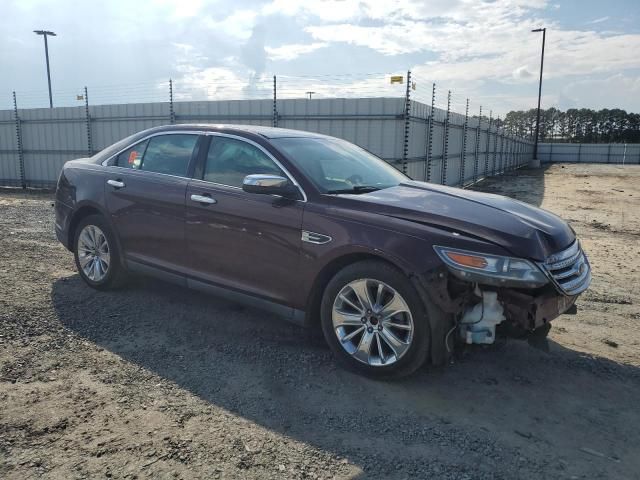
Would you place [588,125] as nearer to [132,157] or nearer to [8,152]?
[8,152]

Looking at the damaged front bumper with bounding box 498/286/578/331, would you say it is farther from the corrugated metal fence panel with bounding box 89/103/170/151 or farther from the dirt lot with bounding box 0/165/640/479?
the corrugated metal fence panel with bounding box 89/103/170/151

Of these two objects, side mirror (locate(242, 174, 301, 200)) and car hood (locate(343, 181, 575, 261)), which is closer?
car hood (locate(343, 181, 575, 261))

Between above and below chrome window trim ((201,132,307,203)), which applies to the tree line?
above

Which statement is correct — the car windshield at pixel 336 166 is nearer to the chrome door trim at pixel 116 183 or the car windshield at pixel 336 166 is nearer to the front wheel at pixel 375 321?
the front wheel at pixel 375 321

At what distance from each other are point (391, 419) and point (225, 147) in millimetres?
2542

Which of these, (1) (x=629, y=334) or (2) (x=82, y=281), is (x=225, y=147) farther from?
(1) (x=629, y=334)

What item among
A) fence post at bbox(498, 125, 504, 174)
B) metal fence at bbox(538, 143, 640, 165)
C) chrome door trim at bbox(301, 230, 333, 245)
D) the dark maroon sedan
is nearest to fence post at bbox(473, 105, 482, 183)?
fence post at bbox(498, 125, 504, 174)

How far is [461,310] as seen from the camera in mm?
3309

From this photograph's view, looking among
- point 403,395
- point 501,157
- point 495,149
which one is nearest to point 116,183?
point 403,395

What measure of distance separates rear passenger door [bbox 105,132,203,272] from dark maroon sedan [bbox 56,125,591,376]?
0.01 m

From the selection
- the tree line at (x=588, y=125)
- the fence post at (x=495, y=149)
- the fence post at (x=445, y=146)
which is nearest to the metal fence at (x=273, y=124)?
the fence post at (x=445, y=146)

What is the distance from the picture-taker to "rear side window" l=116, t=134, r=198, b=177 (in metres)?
4.61

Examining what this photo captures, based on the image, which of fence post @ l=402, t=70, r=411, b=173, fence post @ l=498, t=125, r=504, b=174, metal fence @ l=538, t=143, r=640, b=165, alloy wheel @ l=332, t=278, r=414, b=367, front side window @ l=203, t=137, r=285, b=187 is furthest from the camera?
metal fence @ l=538, t=143, r=640, b=165

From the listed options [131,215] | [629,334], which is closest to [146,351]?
[131,215]
